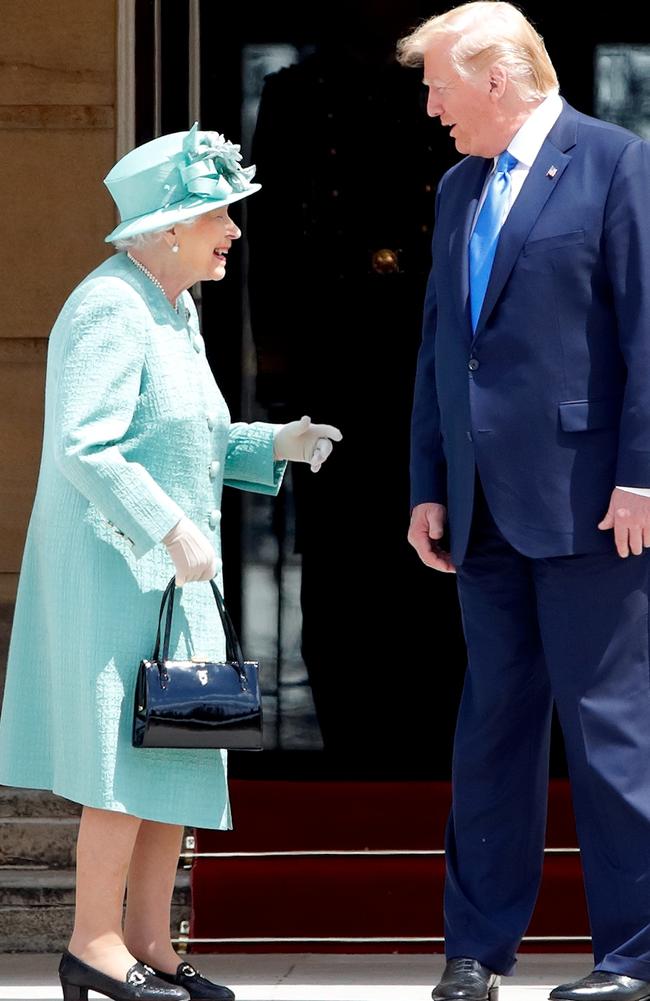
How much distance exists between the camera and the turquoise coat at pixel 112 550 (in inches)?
153

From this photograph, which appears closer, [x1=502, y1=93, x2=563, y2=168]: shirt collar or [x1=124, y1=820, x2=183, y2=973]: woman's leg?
[x1=502, y1=93, x2=563, y2=168]: shirt collar

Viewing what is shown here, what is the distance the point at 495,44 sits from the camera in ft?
12.8

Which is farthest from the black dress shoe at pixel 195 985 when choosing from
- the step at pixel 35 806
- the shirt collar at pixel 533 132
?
the shirt collar at pixel 533 132

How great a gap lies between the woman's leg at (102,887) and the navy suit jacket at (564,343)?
98 centimetres

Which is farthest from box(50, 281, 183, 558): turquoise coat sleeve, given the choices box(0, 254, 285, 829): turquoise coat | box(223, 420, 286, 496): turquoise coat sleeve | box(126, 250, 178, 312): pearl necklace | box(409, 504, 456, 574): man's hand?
box(409, 504, 456, 574): man's hand

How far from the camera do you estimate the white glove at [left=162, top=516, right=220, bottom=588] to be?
3.84 metres

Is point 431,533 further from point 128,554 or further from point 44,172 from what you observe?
point 44,172

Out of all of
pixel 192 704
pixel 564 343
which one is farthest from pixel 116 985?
pixel 564 343

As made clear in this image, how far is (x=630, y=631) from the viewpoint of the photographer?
385 centimetres

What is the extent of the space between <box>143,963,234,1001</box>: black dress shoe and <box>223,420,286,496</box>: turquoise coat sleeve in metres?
1.03

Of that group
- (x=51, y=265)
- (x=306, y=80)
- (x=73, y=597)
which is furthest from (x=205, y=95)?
(x=73, y=597)

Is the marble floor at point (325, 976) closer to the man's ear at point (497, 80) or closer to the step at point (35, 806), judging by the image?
the step at point (35, 806)

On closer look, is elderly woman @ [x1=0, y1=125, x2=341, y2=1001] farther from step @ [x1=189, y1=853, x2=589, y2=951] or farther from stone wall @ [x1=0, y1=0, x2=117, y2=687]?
stone wall @ [x1=0, y1=0, x2=117, y2=687]

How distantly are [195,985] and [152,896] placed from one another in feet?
0.66
